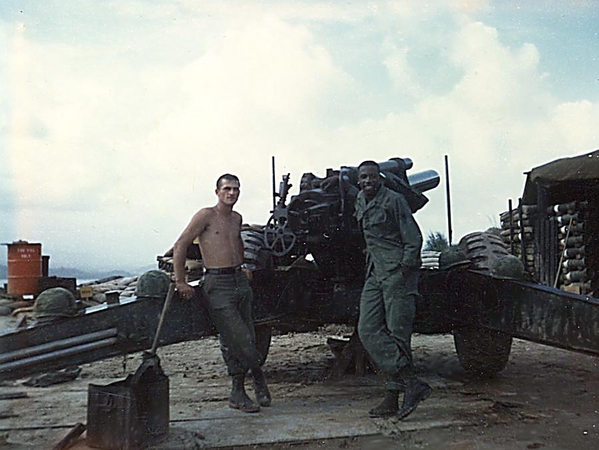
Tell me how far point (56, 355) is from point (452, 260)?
300cm

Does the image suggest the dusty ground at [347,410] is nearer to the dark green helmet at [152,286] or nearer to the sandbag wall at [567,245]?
the dark green helmet at [152,286]

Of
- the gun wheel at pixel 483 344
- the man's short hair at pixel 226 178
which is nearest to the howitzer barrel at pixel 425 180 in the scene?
the gun wheel at pixel 483 344

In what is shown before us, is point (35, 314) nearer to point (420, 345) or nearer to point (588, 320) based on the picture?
point (588, 320)

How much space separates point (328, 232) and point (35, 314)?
221 cm

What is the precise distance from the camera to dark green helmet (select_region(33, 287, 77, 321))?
4.52 meters

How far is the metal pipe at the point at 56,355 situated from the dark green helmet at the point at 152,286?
36 centimetres

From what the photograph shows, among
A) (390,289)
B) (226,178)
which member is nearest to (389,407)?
(390,289)

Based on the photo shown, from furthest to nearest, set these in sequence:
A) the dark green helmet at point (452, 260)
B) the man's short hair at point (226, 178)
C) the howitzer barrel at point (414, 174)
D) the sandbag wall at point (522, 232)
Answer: the sandbag wall at point (522, 232)
the howitzer barrel at point (414, 174)
the dark green helmet at point (452, 260)
the man's short hair at point (226, 178)

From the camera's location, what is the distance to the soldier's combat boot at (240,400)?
5.05 metres

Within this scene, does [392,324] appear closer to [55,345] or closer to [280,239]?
[280,239]

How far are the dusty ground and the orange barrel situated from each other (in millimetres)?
3840

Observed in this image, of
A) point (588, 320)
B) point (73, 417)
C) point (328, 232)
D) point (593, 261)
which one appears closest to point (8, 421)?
point (73, 417)

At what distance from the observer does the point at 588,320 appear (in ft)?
15.3

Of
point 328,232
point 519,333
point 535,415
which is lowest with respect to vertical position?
point 535,415
